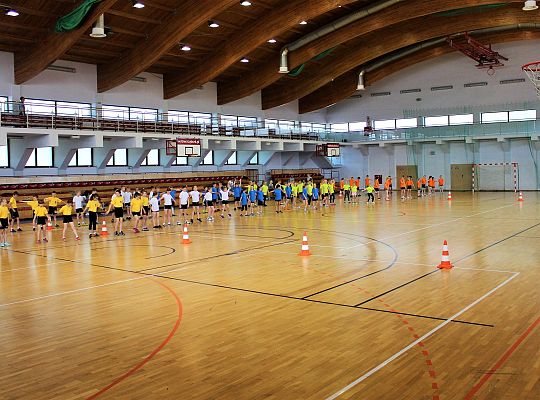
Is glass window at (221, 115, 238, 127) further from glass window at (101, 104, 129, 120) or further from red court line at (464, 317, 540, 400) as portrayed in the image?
red court line at (464, 317, 540, 400)

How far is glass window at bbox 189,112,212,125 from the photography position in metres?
39.9

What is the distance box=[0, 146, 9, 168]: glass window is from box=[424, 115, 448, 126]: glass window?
3585cm

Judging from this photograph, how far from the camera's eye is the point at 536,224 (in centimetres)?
2072

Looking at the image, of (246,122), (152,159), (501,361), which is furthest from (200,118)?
(501,361)

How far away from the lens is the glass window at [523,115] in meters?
43.8

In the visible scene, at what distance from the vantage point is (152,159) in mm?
39469

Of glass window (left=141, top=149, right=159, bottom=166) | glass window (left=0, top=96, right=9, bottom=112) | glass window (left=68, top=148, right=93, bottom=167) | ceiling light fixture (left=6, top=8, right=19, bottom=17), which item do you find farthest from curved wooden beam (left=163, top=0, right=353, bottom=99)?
ceiling light fixture (left=6, top=8, right=19, bottom=17)

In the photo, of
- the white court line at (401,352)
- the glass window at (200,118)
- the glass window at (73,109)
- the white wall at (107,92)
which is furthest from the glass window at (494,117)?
the white court line at (401,352)

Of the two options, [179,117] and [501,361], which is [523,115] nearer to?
[179,117]

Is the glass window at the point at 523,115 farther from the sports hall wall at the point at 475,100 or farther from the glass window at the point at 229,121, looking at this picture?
the glass window at the point at 229,121

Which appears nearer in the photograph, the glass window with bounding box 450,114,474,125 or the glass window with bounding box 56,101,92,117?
the glass window with bounding box 56,101,92,117

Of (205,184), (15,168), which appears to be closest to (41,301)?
(15,168)

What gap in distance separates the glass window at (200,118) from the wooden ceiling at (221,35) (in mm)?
1858

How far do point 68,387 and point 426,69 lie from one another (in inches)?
1875
